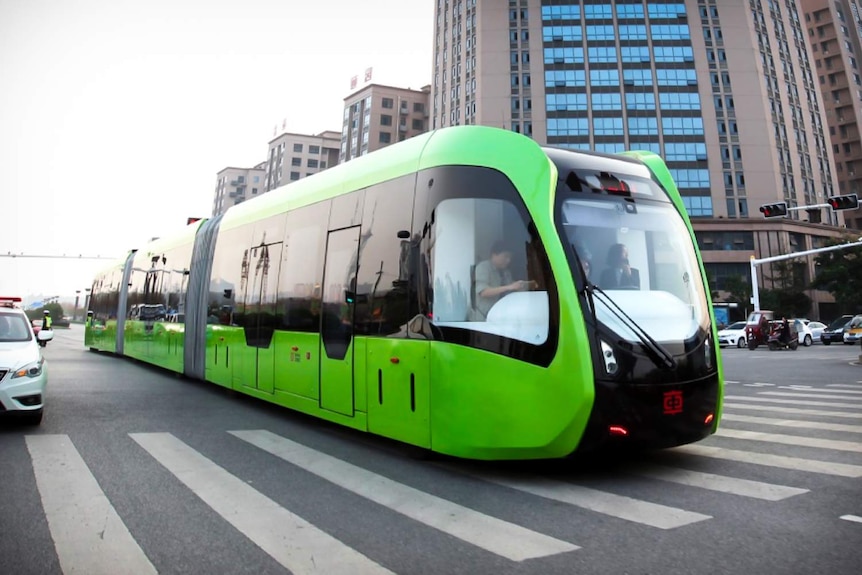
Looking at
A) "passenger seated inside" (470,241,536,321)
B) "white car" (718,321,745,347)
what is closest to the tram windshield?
"passenger seated inside" (470,241,536,321)

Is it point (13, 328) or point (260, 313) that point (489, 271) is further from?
point (13, 328)

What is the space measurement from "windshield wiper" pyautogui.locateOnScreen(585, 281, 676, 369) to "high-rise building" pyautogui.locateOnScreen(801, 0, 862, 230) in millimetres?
93963

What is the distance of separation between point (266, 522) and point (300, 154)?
98.5 meters

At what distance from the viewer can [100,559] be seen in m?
2.78

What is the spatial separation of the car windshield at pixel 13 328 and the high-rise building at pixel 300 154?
295 feet

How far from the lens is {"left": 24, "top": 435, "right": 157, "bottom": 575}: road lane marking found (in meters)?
2.74

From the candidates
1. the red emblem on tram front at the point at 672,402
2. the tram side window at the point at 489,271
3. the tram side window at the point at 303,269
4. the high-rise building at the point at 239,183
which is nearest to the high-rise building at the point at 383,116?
the high-rise building at the point at 239,183

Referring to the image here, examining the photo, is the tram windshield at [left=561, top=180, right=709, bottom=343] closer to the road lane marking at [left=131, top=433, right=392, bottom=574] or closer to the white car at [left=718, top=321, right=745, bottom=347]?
the road lane marking at [left=131, top=433, right=392, bottom=574]

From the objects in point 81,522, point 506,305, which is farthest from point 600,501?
point 81,522

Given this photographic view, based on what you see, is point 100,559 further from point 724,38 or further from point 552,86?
point 724,38

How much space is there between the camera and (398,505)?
3.70 metres

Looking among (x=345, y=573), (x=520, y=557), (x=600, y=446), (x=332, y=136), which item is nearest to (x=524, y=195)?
(x=600, y=446)

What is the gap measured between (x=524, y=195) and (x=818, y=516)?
305 cm

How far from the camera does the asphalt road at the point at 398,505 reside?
2793 mm
